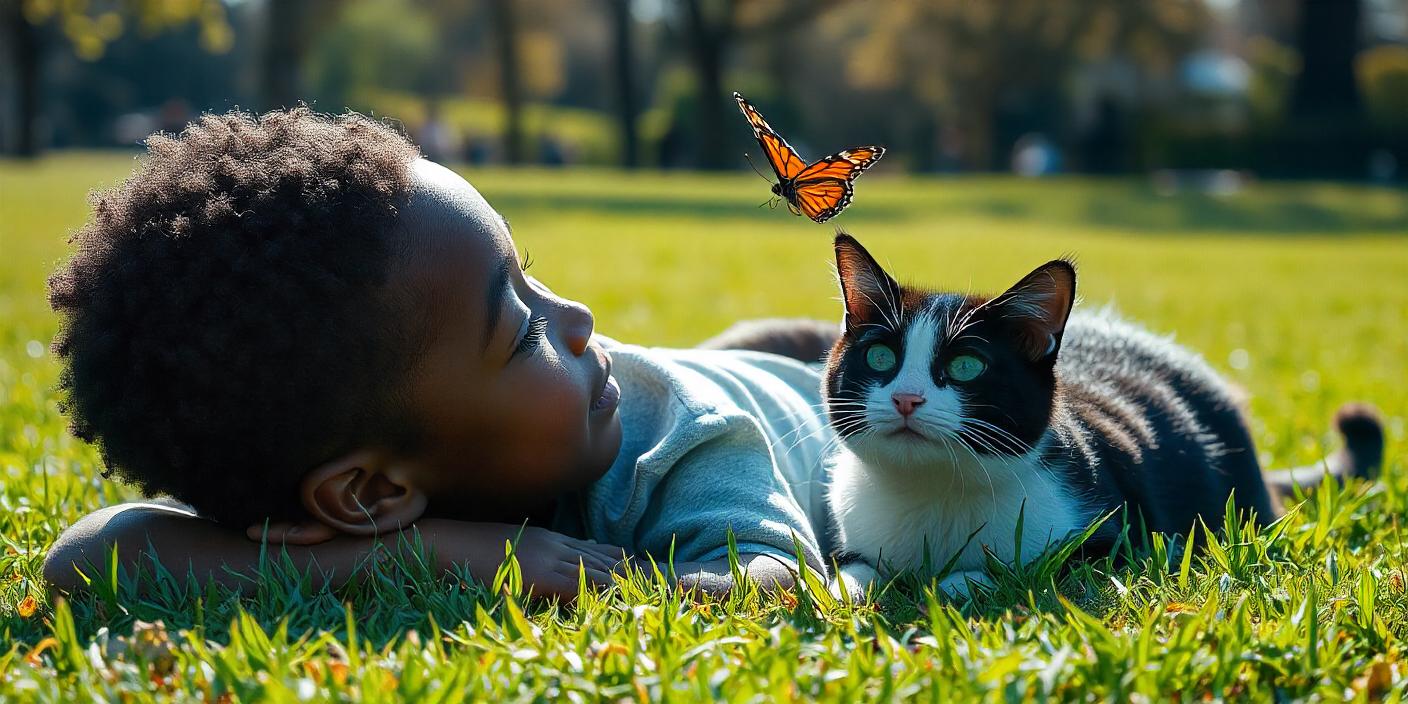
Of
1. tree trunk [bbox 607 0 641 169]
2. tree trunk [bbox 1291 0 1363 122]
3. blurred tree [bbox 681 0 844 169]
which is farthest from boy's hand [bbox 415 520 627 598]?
tree trunk [bbox 607 0 641 169]

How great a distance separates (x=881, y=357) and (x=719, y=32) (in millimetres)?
34081

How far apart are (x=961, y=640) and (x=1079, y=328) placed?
1834 mm

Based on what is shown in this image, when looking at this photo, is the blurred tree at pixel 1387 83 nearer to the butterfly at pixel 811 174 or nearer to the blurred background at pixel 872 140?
the blurred background at pixel 872 140

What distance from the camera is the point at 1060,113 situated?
57.2 meters

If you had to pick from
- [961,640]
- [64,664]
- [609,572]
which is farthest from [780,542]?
[64,664]

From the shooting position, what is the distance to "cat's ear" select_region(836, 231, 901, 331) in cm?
289

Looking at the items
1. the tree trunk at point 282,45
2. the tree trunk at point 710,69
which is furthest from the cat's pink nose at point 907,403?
the tree trunk at point 710,69

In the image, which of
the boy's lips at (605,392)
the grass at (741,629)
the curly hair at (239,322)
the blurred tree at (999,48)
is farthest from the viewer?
the blurred tree at (999,48)

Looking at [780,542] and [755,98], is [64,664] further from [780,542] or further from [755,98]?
[755,98]

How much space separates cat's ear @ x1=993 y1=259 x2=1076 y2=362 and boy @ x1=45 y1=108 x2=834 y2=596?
69 cm

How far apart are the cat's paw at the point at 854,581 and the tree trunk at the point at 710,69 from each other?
110 feet

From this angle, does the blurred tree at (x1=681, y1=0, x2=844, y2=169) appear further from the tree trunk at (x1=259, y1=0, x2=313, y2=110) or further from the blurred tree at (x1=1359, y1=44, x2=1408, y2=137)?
the blurred tree at (x1=1359, y1=44, x2=1408, y2=137)

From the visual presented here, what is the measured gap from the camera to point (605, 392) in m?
3.11

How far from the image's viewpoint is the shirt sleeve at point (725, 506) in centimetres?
289
